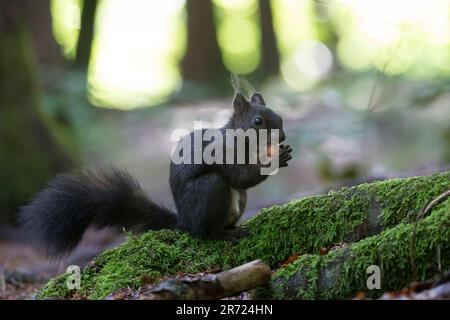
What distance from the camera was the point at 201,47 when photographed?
1569 centimetres

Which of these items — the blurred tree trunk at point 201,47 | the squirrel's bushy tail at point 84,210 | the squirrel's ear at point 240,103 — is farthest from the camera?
the blurred tree trunk at point 201,47

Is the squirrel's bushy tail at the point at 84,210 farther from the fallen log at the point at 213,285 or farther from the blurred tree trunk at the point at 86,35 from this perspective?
the blurred tree trunk at the point at 86,35

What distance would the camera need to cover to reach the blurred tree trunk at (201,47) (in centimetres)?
1545

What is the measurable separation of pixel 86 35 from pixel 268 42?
5714 mm

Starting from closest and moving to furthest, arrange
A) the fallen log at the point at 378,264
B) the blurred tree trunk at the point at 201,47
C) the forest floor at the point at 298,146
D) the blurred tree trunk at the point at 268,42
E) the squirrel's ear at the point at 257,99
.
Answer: the fallen log at the point at 378,264 < the squirrel's ear at the point at 257,99 < the forest floor at the point at 298,146 < the blurred tree trunk at the point at 201,47 < the blurred tree trunk at the point at 268,42

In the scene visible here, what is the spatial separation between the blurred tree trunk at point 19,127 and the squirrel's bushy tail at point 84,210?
13.6 ft

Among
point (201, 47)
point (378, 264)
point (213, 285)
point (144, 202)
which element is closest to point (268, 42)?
point (201, 47)

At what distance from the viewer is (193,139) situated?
4035mm

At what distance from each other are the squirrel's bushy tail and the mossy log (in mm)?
334

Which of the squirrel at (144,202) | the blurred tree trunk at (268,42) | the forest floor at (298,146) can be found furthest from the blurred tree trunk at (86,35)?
the squirrel at (144,202)

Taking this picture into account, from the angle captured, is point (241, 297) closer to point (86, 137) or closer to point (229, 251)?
point (229, 251)

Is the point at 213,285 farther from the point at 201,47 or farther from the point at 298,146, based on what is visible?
the point at 201,47

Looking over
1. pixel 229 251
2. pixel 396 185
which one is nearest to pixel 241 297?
pixel 229 251

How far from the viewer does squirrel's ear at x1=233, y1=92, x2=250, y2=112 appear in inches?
167
